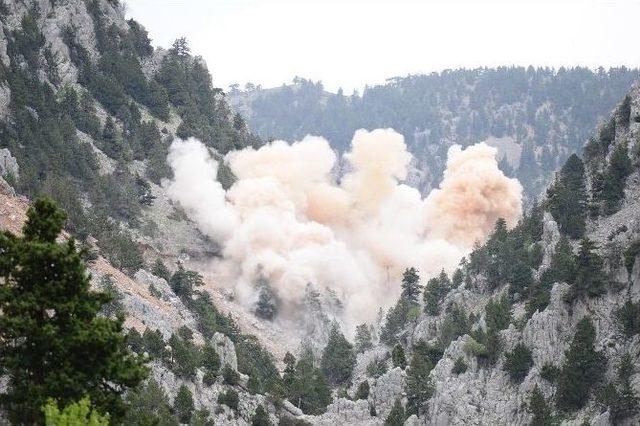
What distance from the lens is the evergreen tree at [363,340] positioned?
98.9 m

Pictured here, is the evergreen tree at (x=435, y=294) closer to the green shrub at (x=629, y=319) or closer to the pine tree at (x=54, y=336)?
the green shrub at (x=629, y=319)

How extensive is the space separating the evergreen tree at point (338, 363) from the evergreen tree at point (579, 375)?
29.8 meters

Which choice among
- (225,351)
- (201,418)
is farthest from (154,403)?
(225,351)

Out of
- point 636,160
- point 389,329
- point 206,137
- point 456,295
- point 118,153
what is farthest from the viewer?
point 206,137

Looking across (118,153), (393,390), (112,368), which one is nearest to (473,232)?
(118,153)

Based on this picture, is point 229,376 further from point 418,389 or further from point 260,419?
point 418,389

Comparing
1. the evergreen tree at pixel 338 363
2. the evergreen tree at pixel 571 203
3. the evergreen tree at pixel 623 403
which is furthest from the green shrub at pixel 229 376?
the evergreen tree at pixel 571 203

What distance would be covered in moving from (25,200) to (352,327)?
46963 mm

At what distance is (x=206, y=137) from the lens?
130000 mm

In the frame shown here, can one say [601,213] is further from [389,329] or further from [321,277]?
[321,277]

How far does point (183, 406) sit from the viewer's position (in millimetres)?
62000

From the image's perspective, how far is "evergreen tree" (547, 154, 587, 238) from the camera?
8000 centimetres

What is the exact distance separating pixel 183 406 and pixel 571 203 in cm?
3944

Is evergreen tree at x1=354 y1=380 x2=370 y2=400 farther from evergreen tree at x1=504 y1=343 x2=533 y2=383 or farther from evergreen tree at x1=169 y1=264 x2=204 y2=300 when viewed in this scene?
evergreen tree at x1=169 y1=264 x2=204 y2=300
